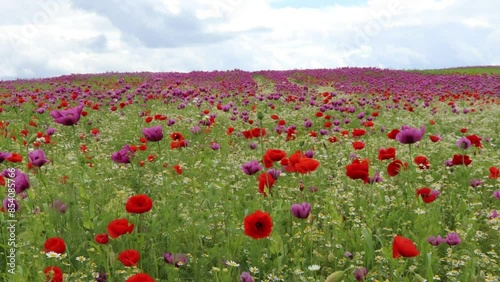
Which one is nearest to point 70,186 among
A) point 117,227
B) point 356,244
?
point 117,227

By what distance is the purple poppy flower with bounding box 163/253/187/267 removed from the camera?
2.74 metres

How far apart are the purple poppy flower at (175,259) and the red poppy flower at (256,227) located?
0.52 m

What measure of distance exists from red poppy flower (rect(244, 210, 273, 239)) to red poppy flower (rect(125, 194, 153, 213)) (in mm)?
528

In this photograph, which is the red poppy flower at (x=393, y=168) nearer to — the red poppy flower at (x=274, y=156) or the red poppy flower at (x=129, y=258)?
the red poppy flower at (x=274, y=156)

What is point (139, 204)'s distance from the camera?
8.37 ft

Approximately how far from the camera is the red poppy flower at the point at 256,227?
98.2 inches

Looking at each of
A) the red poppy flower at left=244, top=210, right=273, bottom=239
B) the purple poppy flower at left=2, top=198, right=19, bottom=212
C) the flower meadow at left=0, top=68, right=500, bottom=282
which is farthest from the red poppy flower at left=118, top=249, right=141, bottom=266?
the purple poppy flower at left=2, top=198, right=19, bottom=212

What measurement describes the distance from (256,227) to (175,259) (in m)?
0.62

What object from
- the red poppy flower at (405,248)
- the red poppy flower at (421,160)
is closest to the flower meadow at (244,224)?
the red poppy flower at (405,248)

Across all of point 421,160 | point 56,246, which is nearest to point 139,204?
point 56,246

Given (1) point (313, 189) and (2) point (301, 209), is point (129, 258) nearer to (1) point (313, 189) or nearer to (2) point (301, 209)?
(2) point (301, 209)

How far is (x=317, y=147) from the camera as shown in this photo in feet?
24.0

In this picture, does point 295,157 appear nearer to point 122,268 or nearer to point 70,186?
point 122,268

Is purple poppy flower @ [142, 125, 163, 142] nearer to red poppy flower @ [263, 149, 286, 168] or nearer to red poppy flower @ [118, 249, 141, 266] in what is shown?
red poppy flower @ [263, 149, 286, 168]
